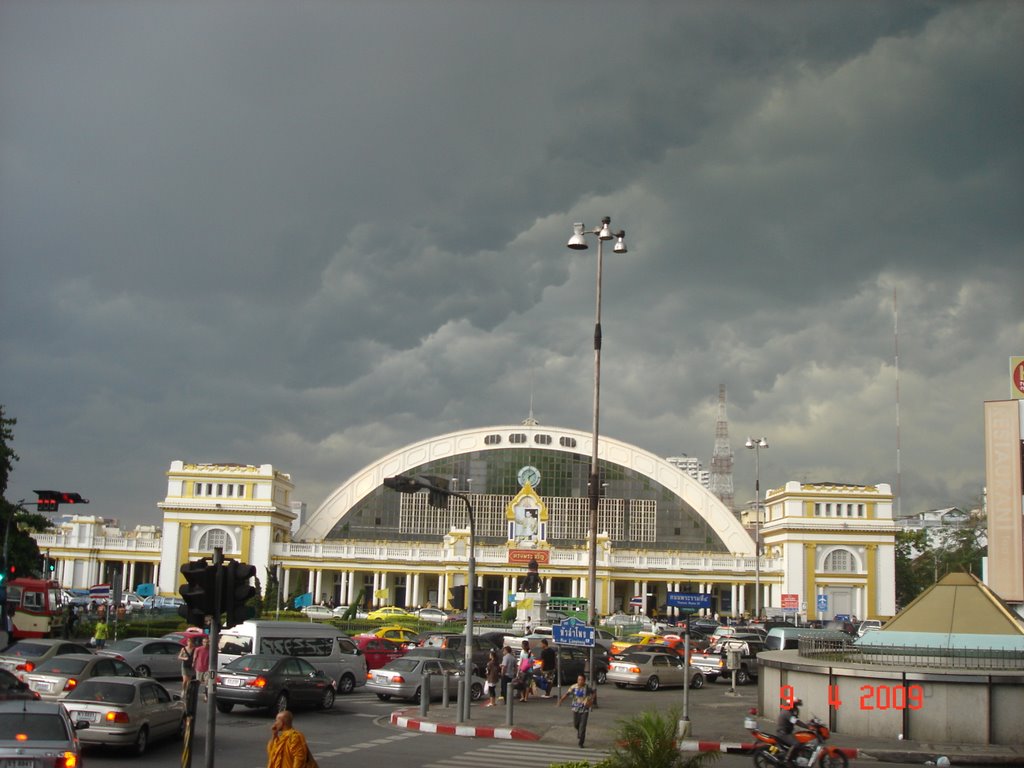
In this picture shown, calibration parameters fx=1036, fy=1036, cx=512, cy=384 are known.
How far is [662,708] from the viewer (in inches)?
1225

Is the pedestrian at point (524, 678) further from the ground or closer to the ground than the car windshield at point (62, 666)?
closer to the ground

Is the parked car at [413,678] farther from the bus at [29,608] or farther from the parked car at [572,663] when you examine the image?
the bus at [29,608]

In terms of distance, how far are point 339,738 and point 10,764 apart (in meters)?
10.5

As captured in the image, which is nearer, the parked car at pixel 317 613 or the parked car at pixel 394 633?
the parked car at pixel 394 633

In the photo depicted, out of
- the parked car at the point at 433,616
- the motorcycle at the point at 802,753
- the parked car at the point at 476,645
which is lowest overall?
the parked car at the point at 433,616

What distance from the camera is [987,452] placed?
51750mm

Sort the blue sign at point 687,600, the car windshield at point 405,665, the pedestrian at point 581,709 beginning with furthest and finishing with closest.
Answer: the car windshield at point 405,665
the blue sign at point 687,600
the pedestrian at point 581,709

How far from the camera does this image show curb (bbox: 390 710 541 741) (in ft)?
81.0

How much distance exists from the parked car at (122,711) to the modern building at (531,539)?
7322 cm

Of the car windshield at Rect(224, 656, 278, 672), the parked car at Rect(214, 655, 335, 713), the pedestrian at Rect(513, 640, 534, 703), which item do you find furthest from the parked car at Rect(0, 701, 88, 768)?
the pedestrian at Rect(513, 640, 534, 703)

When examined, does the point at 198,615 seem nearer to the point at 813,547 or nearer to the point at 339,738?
the point at 339,738

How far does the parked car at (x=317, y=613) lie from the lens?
68944 millimetres

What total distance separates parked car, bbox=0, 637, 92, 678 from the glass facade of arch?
75751mm

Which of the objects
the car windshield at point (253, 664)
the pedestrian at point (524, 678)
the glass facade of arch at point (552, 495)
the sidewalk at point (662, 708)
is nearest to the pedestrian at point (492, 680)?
the sidewalk at point (662, 708)
